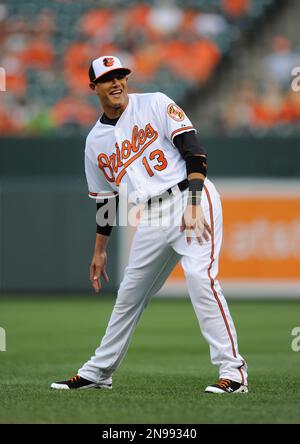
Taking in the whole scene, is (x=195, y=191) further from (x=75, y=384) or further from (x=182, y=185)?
(x=75, y=384)

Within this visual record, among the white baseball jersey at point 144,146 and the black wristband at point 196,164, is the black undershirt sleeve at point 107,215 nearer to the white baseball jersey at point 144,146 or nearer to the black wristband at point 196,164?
the white baseball jersey at point 144,146

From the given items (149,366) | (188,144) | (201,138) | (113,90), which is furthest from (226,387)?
(201,138)

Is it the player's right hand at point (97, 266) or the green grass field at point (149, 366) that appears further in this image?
the player's right hand at point (97, 266)

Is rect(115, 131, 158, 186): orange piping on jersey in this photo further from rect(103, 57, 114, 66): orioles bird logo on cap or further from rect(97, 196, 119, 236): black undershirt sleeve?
rect(103, 57, 114, 66): orioles bird logo on cap

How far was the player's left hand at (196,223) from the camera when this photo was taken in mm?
5633

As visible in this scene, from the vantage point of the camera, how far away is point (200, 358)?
8211 mm

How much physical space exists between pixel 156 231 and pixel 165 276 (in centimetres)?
33

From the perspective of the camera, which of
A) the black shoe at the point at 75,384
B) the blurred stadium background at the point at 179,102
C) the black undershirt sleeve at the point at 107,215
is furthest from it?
the blurred stadium background at the point at 179,102

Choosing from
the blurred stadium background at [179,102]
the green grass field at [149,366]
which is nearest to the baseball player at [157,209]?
the green grass field at [149,366]

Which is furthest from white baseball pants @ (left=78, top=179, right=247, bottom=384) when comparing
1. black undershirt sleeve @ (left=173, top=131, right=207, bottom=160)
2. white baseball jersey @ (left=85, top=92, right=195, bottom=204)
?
black undershirt sleeve @ (left=173, top=131, right=207, bottom=160)

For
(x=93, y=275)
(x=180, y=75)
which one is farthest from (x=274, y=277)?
(x=93, y=275)

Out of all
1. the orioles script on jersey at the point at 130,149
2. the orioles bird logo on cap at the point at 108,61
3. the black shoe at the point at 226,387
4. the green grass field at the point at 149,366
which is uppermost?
the orioles bird logo on cap at the point at 108,61

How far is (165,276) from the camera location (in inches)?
238

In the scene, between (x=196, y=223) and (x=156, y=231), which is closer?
(x=196, y=223)
